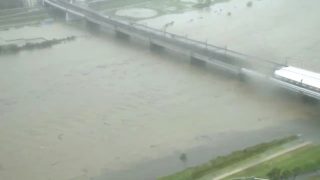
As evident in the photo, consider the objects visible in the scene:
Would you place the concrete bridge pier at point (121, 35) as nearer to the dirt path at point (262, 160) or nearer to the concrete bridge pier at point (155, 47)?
the concrete bridge pier at point (155, 47)

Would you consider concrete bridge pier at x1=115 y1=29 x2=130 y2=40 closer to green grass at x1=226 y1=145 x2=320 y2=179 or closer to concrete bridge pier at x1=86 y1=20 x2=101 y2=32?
concrete bridge pier at x1=86 y1=20 x2=101 y2=32

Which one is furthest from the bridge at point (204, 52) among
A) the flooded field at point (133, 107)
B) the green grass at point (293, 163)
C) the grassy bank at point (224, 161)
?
the green grass at point (293, 163)

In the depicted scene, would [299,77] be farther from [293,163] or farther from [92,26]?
[92,26]

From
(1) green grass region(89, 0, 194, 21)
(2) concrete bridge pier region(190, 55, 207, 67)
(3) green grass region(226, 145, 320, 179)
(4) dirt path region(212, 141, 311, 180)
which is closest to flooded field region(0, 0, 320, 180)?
(2) concrete bridge pier region(190, 55, 207, 67)

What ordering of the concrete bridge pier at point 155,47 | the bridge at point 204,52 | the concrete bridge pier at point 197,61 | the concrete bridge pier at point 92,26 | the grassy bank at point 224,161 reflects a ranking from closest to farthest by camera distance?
the grassy bank at point 224,161 → the bridge at point 204,52 → the concrete bridge pier at point 197,61 → the concrete bridge pier at point 155,47 → the concrete bridge pier at point 92,26

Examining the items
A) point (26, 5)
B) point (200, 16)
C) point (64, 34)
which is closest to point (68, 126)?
point (64, 34)

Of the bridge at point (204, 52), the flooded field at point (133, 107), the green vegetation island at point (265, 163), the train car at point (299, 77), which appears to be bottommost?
the flooded field at point (133, 107)

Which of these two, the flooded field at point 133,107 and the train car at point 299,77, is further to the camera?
the train car at point 299,77
